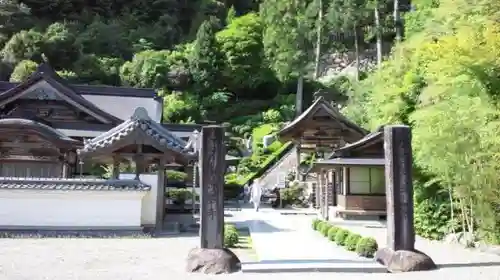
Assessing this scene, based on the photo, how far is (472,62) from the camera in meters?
9.00

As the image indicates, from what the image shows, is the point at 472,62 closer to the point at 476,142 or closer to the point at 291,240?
the point at 476,142

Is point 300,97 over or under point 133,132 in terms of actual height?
over

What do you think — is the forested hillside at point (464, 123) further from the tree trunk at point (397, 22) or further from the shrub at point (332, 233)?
the tree trunk at point (397, 22)

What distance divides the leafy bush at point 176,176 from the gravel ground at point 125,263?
33.8ft

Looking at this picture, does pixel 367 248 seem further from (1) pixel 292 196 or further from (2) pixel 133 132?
(1) pixel 292 196

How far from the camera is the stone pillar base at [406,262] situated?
7.40 meters

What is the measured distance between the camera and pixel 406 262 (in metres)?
7.43

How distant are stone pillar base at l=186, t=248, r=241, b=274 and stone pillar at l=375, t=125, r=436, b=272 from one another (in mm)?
2521

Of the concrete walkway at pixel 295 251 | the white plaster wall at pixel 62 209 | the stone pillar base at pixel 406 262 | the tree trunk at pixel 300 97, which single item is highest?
the tree trunk at pixel 300 97

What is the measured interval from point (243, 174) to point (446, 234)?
17.9m

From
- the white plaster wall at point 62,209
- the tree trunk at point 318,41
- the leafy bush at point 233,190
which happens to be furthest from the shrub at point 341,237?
the tree trunk at point 318,41

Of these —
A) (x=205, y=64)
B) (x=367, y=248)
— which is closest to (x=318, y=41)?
(x=205, y=64)

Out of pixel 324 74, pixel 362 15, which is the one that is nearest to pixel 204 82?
pixel 324 74

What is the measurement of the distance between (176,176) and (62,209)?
9.57 metres
